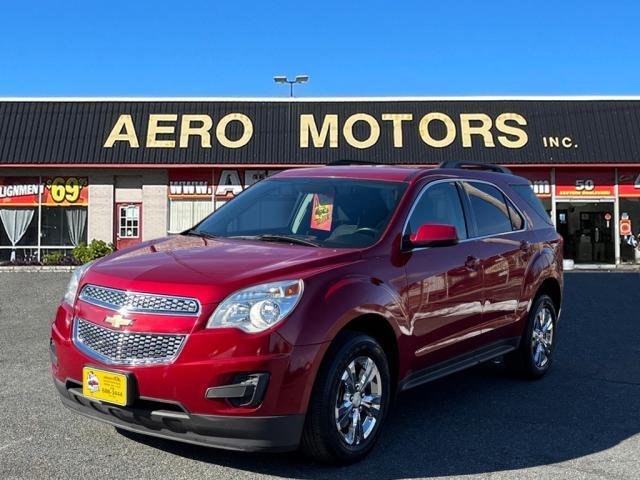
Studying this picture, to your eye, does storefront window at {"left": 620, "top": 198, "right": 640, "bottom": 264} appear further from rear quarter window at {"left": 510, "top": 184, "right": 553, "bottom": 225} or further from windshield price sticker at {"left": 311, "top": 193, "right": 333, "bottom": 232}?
windshield price sticker at {"left": 311, "top": 193, "right": 333, "bottom": 232}

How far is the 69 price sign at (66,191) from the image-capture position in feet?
76.1

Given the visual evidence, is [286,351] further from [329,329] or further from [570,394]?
[570,394]

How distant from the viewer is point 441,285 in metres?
5.04

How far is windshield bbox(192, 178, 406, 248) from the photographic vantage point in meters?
4.87

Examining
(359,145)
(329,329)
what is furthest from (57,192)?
(329,329)

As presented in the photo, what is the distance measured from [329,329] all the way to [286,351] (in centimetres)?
33

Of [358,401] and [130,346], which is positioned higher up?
[130,346]

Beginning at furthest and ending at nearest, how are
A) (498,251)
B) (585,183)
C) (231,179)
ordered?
1. (231,179)
2. (585,183)
3. (498,251)

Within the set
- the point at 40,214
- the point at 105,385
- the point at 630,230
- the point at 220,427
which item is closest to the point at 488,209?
the point at 220,427

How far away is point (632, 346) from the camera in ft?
27.9

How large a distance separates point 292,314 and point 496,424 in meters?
2.19

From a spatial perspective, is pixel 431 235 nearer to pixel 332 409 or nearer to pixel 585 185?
pixel 332 409

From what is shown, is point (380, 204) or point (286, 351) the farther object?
point (380, 204)

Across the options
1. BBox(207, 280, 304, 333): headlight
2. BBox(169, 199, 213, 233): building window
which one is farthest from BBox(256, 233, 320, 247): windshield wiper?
BBox(169, 199, 213, 233): building window
